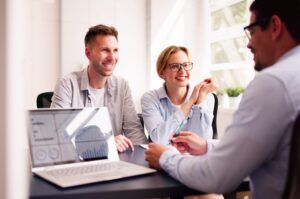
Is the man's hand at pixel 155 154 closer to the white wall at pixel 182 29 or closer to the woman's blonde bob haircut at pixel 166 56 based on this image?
the woman's blonde bob haircut at pixel 166 56

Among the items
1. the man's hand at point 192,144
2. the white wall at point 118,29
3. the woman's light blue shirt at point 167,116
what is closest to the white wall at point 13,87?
the man's hand at point 192,144

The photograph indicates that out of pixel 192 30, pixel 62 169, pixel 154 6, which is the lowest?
pixel 62 169

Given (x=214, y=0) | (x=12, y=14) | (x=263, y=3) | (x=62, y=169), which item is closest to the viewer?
(x=12, y=14)

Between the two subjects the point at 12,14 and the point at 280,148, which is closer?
the point at 12,14

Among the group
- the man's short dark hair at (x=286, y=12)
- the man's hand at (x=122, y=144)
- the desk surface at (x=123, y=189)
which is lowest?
the desk surface at (x=123, y=189)

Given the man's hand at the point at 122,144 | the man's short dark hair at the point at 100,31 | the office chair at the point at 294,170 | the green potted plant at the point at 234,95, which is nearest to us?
the office chair at the point at 294,170

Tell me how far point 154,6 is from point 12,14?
3.81 meters

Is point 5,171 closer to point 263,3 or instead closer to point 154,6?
point 263,3

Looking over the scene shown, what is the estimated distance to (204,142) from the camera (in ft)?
4.29

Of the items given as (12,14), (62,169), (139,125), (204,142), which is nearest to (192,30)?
(139,125)

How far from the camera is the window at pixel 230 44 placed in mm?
3428

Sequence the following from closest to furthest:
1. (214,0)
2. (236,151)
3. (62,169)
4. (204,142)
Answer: (236,151) < (62,169) < (204,142) < (214,0)

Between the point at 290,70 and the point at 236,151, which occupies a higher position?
the point at 290,70

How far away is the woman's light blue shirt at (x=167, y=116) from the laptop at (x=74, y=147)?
Answer: 1.91 ft
